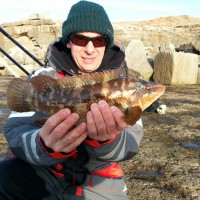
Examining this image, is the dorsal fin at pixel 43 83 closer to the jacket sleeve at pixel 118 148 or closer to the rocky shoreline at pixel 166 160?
the jacket sleeve at pixel 118 148

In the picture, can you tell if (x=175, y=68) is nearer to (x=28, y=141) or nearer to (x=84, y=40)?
(x=84, y=40)

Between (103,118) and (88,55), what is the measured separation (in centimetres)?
103

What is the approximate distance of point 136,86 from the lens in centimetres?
259

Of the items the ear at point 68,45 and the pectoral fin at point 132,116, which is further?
the ear at point 68,45

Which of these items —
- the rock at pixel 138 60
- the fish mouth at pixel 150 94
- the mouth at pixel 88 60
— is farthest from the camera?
the rock at pixel 138 60

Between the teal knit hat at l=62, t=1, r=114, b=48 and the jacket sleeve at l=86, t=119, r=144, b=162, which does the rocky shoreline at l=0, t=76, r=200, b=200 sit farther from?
the teal knit hat at l=62, t=1, r=114, b=48

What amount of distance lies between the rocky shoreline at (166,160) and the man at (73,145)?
3.20 ft

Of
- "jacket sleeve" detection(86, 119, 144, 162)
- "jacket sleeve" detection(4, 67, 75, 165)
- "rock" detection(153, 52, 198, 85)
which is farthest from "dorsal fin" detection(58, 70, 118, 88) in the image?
"rock" detection(153, 52, 198, 85)

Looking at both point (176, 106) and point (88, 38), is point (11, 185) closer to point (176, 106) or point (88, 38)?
point (88, 38)

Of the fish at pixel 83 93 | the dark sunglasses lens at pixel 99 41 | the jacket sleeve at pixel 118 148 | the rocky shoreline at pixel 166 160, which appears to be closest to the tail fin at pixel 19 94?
the fish at pixel 83 93

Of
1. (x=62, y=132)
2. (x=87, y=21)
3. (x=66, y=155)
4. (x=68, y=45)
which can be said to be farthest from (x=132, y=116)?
(x=68, y=45)

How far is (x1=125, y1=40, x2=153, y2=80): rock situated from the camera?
15.1 meters

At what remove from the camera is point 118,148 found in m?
2.82

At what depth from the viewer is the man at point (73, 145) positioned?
8.82 feet
